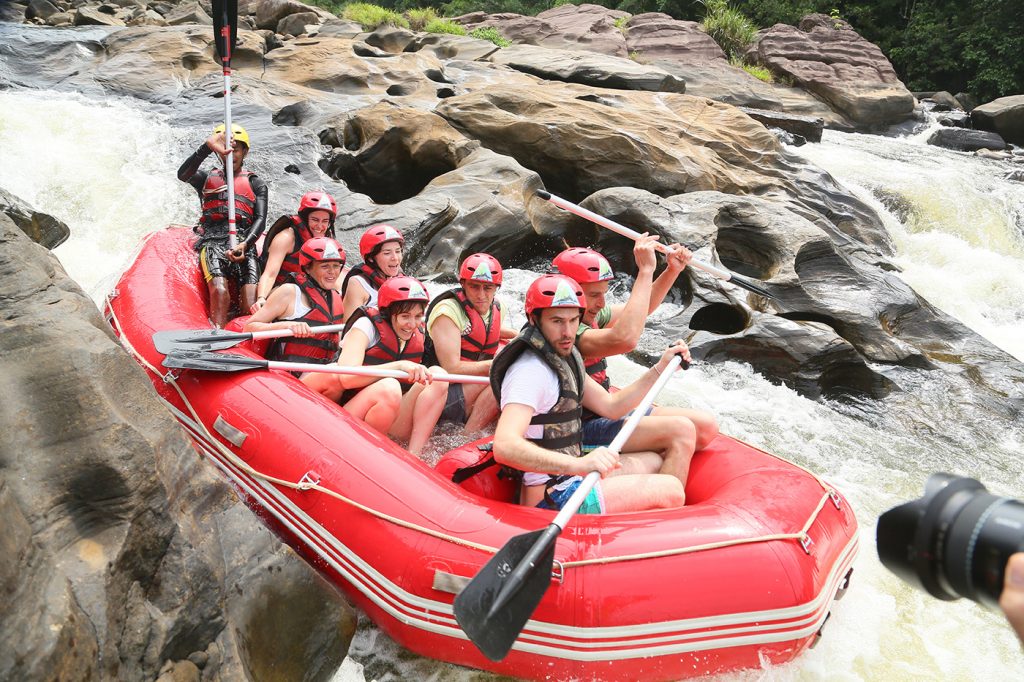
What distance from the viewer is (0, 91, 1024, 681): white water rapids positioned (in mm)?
3504

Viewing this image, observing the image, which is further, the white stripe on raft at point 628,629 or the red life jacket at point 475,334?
the red life jacket at point 475,334

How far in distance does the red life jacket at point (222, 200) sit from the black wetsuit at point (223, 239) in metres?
0.03

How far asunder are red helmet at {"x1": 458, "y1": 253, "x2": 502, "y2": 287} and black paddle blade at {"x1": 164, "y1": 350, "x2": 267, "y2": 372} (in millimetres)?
1144

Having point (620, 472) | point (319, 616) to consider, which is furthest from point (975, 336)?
point (319, 616)

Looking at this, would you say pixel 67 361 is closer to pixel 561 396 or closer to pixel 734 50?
pixel 561 396

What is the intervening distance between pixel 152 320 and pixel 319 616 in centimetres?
239

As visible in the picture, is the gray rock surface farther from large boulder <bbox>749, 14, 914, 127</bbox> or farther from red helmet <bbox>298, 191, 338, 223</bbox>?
red helmet <bbox>298, 191, 338, 223</bbox>

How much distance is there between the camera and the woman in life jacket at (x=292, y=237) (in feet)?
16.9

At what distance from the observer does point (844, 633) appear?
138 inches

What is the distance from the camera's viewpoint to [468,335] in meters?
4.25

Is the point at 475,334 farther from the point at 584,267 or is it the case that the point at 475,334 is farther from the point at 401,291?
the point at 584,267

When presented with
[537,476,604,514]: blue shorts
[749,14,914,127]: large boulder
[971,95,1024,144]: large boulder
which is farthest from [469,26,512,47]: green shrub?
[537,476,604,514]: blue shorts

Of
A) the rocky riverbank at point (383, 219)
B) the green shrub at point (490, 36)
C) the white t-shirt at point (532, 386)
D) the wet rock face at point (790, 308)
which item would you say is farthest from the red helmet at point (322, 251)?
the green shrub at point (490, 36)

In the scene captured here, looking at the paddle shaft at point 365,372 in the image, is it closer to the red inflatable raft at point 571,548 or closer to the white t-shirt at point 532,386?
the red inflatable raft at point 571,548
